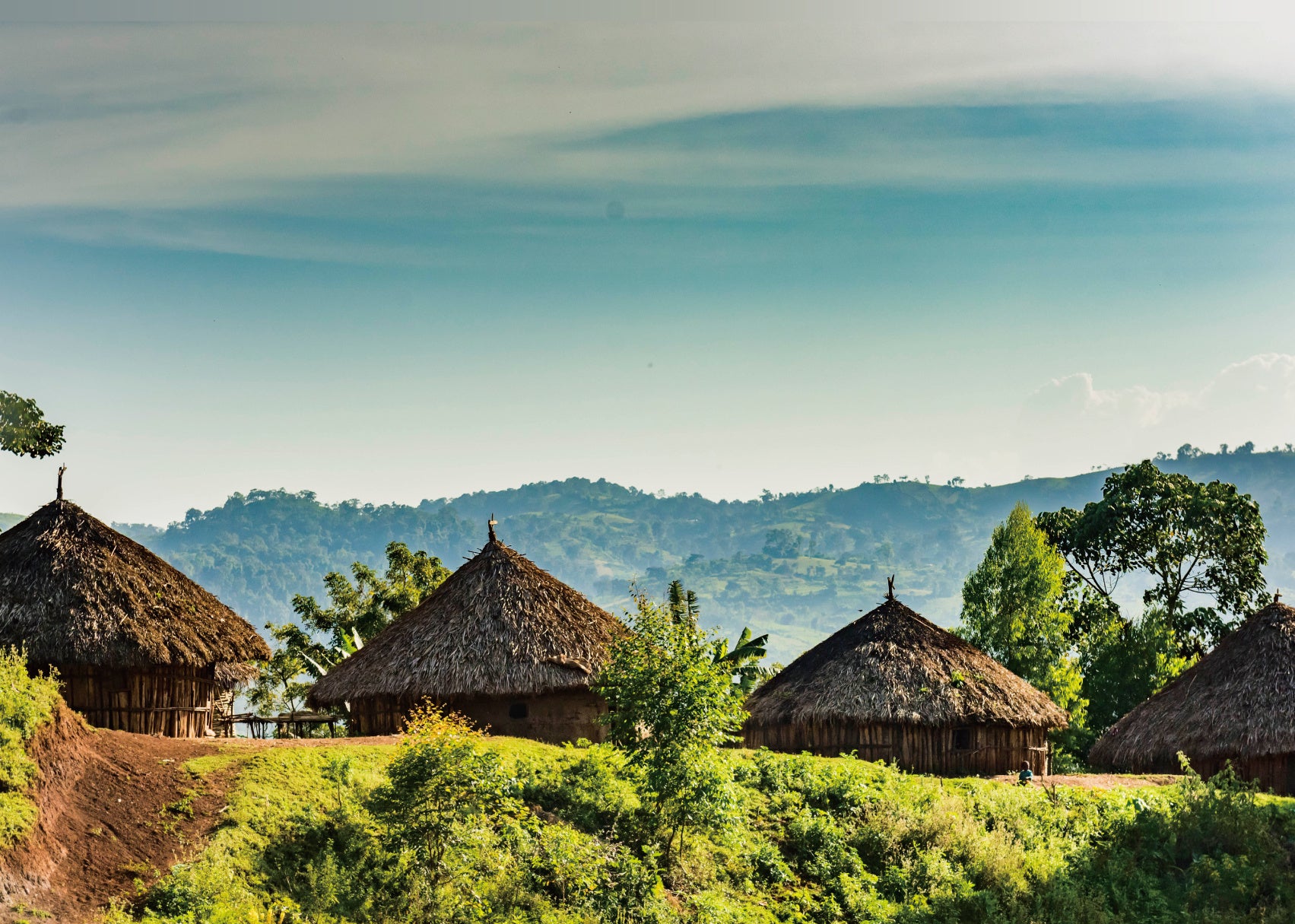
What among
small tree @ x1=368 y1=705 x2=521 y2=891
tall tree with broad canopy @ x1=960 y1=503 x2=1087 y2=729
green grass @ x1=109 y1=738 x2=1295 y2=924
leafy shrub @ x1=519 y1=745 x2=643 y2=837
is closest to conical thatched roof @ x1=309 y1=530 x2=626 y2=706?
green grass @ x1=109 y1=738 x2=1295 y2=924

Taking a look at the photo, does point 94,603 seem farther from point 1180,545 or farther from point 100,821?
point 1180,545

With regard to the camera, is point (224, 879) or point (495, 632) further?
point (495, 632)

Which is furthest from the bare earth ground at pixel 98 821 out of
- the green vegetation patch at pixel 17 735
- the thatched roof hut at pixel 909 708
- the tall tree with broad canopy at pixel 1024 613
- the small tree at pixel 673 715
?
the tall tree with broad canopy at pixel 1024 613

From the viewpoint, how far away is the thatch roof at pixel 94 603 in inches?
979

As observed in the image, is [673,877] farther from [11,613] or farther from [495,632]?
[11,613]

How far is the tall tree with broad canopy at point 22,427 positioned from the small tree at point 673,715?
11.4 meters

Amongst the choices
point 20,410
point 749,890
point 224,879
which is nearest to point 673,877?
point 749,890

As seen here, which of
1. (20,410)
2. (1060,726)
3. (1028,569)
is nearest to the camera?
(20,410)

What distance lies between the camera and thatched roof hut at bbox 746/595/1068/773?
32125 millimetres

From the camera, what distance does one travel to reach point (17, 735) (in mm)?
16125

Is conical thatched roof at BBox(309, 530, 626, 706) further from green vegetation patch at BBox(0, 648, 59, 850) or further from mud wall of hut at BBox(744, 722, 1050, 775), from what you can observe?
green vegetation patch at BBox(0, 648, 59, 850)

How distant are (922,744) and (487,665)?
12.2 metres

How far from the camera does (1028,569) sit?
43031mm

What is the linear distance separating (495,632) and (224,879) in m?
12.1
